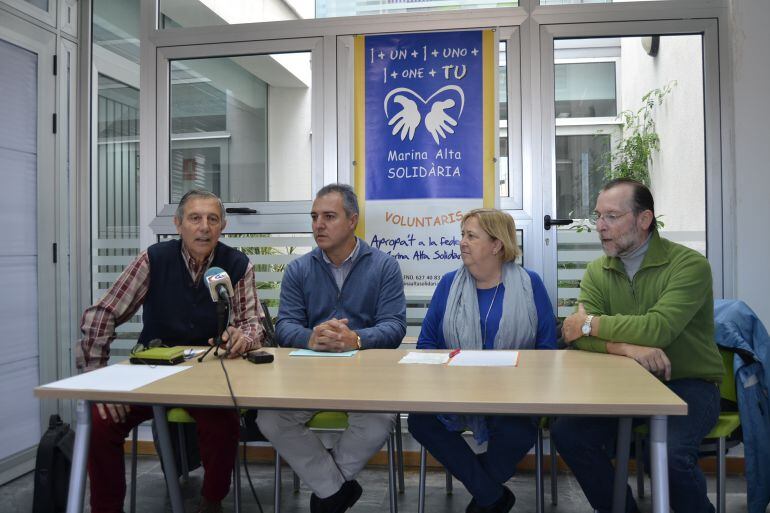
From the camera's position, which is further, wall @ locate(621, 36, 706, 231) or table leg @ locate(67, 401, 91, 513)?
wall @ locate(621, 36, 706, 231)

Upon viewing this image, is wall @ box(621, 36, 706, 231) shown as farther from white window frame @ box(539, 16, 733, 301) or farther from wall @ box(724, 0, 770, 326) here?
wall @ box(724, 0, 770, 326)

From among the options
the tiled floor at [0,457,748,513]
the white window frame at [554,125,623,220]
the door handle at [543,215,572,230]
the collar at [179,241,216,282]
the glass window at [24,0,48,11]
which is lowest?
the tiled floor at [0,457,748,513]

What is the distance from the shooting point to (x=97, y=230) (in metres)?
3.77

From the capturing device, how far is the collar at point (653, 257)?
2244mm

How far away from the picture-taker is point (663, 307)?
2109mm

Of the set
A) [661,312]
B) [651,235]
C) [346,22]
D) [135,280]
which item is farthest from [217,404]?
[346,22]

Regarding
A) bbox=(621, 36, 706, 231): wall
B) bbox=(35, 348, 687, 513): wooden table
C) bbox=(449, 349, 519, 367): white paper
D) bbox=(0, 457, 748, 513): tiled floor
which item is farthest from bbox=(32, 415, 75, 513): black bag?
bbox=(621, 36, 706, 231): wall

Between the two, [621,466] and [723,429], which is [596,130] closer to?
[723,429]

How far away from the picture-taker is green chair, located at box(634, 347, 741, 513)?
221 cm

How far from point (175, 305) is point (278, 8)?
1908mm

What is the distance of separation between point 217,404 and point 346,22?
98.9 inches

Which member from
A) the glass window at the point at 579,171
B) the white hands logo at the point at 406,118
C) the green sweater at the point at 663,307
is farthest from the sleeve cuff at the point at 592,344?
the white hands logo at the point at 406,118

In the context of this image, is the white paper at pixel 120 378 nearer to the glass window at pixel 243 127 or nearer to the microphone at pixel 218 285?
the microphone at pixel 218 285

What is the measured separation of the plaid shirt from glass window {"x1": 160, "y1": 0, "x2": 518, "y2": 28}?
1.65 metres
